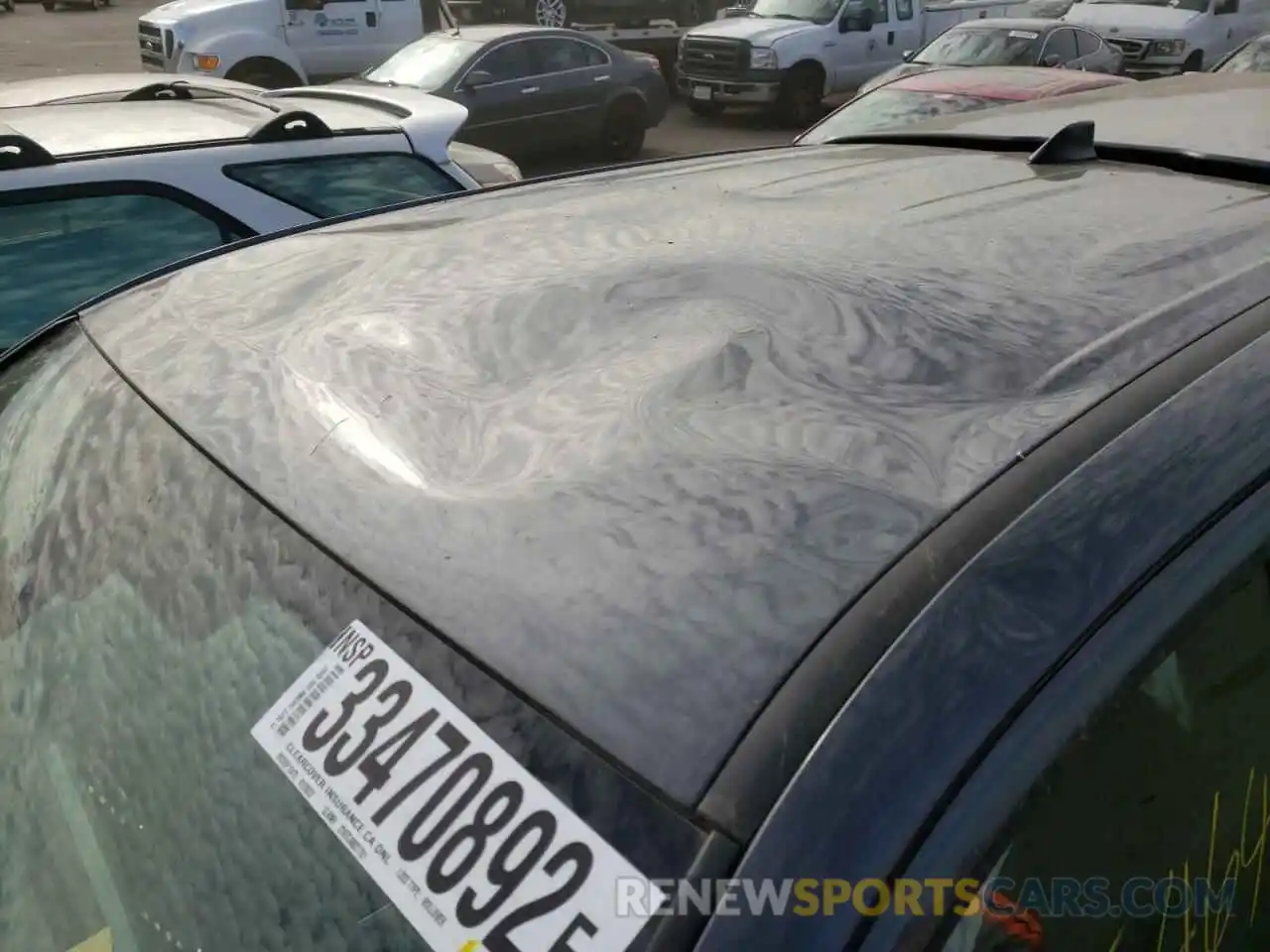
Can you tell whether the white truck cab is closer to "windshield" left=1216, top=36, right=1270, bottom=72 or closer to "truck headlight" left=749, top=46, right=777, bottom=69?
"truck headlight" left=749, top=46, right=777, bottom=69

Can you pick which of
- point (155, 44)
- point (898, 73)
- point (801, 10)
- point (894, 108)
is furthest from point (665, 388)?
point (801, 10)

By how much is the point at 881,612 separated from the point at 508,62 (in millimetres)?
11549

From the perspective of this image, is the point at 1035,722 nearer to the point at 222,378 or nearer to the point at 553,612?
the point at 553,612

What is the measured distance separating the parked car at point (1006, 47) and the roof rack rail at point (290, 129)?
7.82 m

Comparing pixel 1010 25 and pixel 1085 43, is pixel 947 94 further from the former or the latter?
pixel 1085 43

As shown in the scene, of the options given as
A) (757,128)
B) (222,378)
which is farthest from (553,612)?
(757,128)

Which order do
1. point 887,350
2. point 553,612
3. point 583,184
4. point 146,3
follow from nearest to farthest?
1. point 553,612
2. point 887,350
3. point 583,184
4. point 146,3

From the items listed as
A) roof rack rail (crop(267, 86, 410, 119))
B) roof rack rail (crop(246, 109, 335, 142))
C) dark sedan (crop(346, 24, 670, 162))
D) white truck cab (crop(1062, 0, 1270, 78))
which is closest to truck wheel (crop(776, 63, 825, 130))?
dark sedan (crop(346, 24, 670, 162))

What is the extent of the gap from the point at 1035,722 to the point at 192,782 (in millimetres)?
816

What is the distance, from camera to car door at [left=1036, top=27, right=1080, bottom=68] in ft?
37.0

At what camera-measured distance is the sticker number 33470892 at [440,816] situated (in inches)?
33.9

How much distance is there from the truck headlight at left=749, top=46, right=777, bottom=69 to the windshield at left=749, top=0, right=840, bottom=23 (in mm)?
946

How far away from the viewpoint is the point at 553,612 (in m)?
1.02

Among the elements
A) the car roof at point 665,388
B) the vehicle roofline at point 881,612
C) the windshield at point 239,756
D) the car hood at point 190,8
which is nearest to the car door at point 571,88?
the car hood at point 190,8
